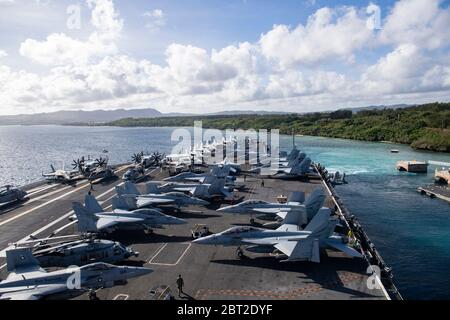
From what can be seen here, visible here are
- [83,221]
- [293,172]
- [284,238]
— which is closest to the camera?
[284,238]

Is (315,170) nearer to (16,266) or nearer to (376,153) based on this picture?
(376,153)

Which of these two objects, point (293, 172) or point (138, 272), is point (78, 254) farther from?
point (293, 172)

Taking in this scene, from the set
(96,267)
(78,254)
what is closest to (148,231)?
(78,254)

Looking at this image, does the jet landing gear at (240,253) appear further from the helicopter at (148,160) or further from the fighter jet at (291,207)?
the helicopter at (148,160)

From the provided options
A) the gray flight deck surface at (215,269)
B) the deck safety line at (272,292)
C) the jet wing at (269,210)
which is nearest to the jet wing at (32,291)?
the gray flight deck surface at (215,269)

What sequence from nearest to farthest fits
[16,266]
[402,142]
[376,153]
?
1. [16,266]
2. [376,153]
3. [402,142]
